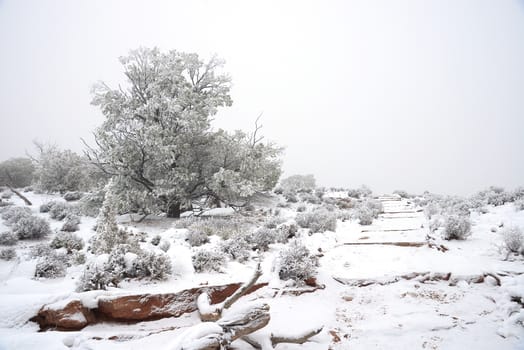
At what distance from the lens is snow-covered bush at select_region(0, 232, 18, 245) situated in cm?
686

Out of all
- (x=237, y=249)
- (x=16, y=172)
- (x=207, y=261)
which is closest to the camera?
(x=207, y=261)

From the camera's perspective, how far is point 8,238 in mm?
6898

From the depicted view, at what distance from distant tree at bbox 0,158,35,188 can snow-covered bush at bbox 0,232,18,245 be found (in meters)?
22.8

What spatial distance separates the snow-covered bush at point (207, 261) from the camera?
5531mm

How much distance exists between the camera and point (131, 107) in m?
12.6

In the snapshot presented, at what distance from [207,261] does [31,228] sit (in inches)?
228

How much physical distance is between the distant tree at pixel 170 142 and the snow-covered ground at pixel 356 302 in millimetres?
5363

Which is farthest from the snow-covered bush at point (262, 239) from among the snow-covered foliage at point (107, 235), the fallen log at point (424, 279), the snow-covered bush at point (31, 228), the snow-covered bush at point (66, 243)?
the snow-covered bush at point (31, 228)

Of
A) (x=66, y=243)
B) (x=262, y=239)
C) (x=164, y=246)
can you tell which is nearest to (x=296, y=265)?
(x=262, y=239)

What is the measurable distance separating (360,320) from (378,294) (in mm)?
894

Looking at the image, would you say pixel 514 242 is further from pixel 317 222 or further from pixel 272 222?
pixel 272 222

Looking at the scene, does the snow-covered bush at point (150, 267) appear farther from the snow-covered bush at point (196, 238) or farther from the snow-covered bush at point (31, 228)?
the snow-covered bush at point (31, 228)

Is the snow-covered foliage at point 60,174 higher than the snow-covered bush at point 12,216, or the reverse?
the snow-covered foliage at point 60,174

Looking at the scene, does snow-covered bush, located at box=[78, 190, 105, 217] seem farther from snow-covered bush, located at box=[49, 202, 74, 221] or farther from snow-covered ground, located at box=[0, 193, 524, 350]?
snow-covered ground, located at box=[0, 193, 524, 350]
